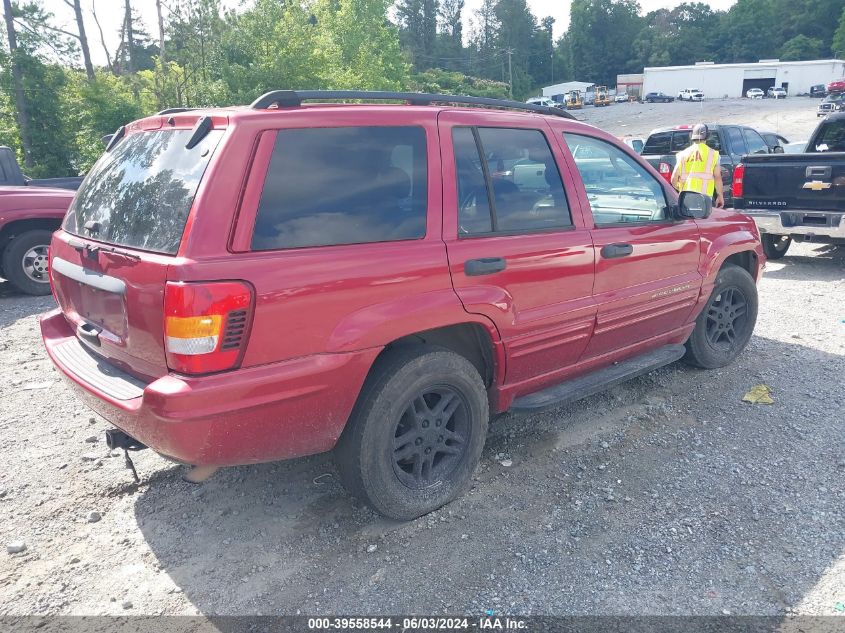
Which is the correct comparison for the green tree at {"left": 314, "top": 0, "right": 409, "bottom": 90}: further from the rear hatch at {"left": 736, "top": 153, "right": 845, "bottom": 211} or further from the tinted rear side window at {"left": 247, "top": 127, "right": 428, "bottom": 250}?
the tinted rear side window at {"left": 247, "top": 127, "right": 428, "bottom": 250}

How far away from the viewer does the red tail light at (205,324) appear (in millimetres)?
2287

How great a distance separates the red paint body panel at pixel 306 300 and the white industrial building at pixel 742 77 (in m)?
86.8

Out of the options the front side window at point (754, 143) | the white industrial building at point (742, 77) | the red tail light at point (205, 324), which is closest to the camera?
the red tail light at point (205, 324)

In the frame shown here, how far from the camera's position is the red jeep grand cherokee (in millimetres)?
2383

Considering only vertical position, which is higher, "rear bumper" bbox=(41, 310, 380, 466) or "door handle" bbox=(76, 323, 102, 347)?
"door handle" bbox=(76, 323, 102, 347)

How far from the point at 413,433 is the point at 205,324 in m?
1.15

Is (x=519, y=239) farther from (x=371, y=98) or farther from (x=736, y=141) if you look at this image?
(x=736, y=141)

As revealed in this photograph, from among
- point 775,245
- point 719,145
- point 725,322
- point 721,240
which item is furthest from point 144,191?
point 719,145

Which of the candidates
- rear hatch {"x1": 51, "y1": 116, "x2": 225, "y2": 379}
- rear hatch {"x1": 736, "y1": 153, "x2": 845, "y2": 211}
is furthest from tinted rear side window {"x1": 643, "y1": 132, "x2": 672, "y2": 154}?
rear hatch {"x1": 51, "y1": 116, "x2": 225, "y2": 379}

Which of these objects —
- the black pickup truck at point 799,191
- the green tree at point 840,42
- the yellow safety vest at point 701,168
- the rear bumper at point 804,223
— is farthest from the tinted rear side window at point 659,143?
the green tree at point 840,42

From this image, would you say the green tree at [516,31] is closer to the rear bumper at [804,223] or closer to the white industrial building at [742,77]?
the white industrial building at [742,77]

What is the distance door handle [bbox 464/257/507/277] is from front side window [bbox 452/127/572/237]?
0.15m

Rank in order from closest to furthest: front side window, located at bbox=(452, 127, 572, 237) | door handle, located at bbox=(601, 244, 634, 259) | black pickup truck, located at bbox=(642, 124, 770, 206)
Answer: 1. front side window, located at bbox=(452, 127, 572, 237)
2. door handle, located at bbox=(601, 244, 634, 259)
3. black pickup truck, located at bbox=(642, 124, 770, 206)

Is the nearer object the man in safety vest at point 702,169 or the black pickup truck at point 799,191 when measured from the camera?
the black pickup truck at point 799,191
